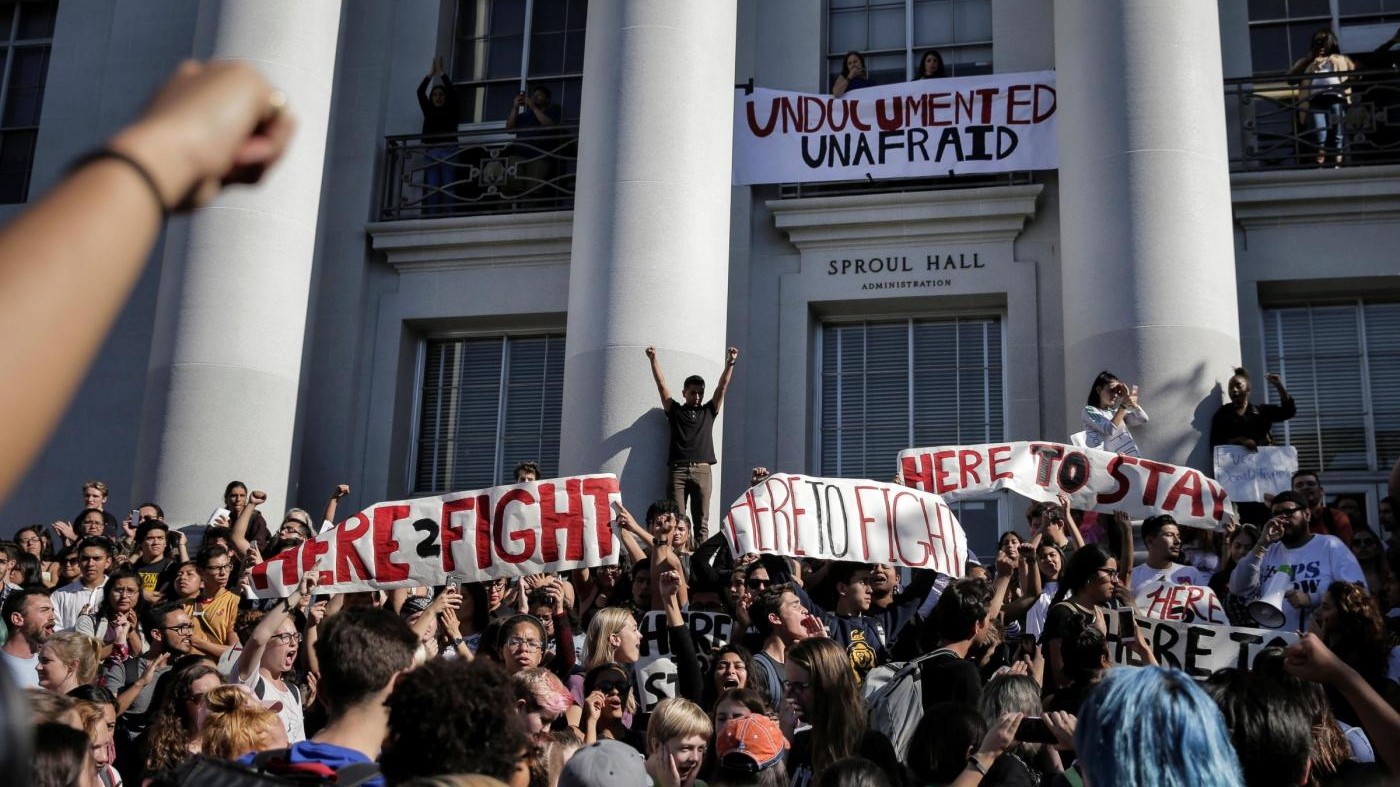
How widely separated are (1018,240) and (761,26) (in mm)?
4107

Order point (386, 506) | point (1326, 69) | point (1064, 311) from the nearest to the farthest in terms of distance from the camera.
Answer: point (386, 506) → point (1064, 311) → point (1326, 69)

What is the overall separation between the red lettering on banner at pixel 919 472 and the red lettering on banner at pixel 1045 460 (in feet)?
2.76

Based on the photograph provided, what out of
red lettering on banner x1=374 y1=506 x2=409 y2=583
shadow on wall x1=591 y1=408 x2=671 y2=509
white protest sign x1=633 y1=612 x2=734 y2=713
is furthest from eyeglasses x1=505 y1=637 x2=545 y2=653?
shadow on wall x1=591 y1=408 x2=671 y2=509

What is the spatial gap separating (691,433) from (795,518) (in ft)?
11.6

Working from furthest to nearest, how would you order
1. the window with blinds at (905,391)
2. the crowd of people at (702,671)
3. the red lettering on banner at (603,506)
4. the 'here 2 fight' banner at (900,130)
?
the window with blinds at (905,391) → the 'here 2 fight' banner at (900,130) → the red lettering on banner at (603,506) → the crowd of people at (702,671)

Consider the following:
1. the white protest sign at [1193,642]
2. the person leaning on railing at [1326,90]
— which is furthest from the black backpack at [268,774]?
the person leaning on railing at [1326,90]

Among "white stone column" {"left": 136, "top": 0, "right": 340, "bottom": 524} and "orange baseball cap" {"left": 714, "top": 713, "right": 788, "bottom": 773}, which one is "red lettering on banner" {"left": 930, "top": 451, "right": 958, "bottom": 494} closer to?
"orange baseball cap" {"left": 714, "top": 713, "right": 788, "bottom": 773}

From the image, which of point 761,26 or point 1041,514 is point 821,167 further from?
point 1041,514

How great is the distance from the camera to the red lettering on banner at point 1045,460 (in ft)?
40.3

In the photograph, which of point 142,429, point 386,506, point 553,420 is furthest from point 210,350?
point 386,506

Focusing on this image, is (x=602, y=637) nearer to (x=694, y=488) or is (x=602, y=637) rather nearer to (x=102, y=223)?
(x=694, y=488)

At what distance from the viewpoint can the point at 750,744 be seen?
618 cm

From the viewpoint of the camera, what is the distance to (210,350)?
15539 millimetres

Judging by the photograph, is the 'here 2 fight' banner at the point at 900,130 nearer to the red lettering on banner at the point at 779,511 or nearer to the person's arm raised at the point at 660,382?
the person's arm raised at the point at 660,382
